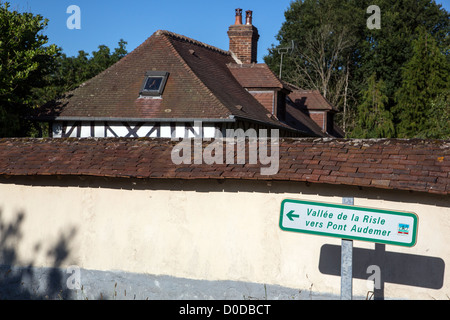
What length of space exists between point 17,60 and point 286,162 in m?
14.2

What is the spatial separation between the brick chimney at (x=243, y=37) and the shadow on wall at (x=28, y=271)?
1763 centimetres

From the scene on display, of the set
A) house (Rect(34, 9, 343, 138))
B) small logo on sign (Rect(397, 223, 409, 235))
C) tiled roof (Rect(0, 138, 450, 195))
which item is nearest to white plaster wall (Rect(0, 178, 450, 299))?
tiled roof (Rect(0, 138, 450, 195))

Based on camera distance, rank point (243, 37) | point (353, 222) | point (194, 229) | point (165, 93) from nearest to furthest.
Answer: point (353, 222), point (194, 229), point (165, 93), point (243, 37)

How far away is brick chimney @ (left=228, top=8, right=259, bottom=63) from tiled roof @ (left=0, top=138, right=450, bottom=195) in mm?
16632

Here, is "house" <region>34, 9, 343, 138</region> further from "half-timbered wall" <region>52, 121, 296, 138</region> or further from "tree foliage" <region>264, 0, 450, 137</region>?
"tree foliage" <region>264, 0, 450, 137</region>

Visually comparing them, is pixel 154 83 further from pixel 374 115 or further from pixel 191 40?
pixel 374 115

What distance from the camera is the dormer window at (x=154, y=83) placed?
60.6 ft

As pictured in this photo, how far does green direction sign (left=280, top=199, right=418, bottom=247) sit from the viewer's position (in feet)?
17.9

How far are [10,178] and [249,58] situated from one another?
1753 centimetres

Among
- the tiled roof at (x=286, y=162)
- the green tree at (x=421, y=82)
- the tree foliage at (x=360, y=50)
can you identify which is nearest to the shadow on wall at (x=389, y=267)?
the tiled roof at (x=286, y=162)

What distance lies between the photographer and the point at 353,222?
559cm

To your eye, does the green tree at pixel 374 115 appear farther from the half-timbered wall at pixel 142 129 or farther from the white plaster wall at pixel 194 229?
the white plaster wall at pixel 194 229

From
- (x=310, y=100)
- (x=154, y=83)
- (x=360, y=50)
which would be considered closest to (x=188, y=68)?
(x=154, y=83)
